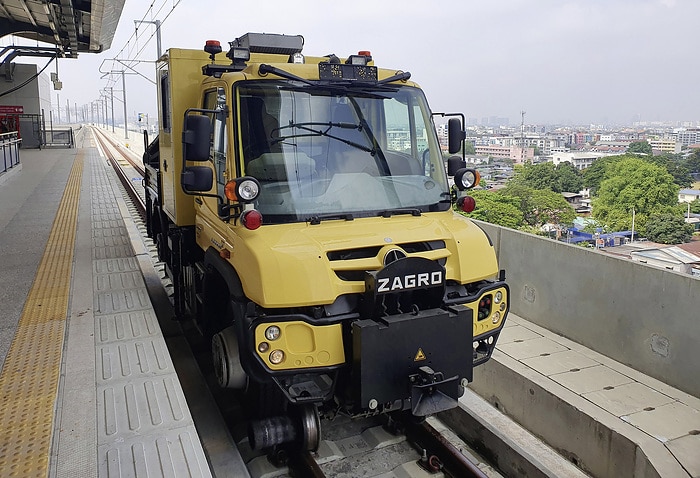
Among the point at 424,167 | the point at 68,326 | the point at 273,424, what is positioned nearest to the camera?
the point at 273,424

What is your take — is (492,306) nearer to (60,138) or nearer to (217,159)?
(217,159)

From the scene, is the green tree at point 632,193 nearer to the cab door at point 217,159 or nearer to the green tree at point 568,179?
the green tree at point 568,179

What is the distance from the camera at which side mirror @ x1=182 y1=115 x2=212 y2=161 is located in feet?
12.9

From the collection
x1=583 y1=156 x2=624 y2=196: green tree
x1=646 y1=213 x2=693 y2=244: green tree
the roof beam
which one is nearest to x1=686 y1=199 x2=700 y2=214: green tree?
x1=646 y1=213 x2=693 y2=244: green tree

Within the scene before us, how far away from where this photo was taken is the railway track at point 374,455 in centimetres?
441

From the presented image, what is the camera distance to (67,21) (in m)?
18.9

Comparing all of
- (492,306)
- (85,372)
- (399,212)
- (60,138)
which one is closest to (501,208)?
(492,306)

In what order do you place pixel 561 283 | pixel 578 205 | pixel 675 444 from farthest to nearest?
pixel 578 205 < pixel 561 283 < pixel 675 444

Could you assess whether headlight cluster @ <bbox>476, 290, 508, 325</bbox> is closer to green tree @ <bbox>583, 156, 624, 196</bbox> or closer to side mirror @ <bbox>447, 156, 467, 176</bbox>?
side mirror @ <bbox>447, 156, 467, 176</bbox>

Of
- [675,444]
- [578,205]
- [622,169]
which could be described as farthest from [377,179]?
[622,169]

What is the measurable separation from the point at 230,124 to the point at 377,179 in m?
1.19

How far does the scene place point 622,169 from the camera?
589 inches

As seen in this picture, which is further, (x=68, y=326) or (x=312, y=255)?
(x=68, y=326)

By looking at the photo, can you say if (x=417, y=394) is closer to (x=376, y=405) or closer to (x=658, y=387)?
(x=376, y=405)
